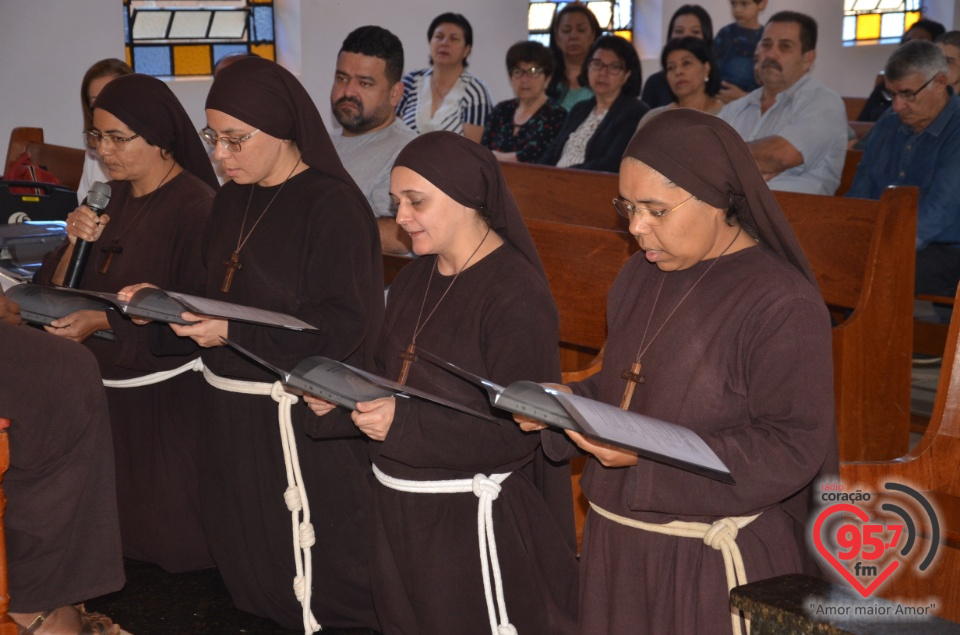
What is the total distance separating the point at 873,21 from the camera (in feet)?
48.9

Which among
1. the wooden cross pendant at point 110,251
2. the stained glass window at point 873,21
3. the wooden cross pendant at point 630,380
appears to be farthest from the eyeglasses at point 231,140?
the stained glass window at point 873,21

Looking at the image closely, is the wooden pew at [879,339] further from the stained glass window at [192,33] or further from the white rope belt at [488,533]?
the stained glass window at [192,33]

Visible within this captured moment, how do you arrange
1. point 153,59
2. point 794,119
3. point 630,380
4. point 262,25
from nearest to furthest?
1. point 630,380
2. point 794,119
3. point 153,59
4. point 262,25

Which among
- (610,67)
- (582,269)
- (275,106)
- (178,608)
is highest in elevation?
(610,67)

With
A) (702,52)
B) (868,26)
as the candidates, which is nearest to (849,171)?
(702,52)

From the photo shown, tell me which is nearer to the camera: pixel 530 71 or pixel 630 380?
pixel 630 380

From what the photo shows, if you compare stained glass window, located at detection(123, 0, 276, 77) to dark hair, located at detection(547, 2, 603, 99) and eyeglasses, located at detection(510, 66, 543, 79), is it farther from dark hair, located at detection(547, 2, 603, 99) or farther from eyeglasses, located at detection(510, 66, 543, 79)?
eyeglasses, located at detection(510, 66, 543, 79)

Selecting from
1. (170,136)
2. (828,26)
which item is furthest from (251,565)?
(828,26)

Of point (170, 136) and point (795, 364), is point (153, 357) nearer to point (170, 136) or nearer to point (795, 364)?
point (170, 136)

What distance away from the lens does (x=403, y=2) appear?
9938 millimetres

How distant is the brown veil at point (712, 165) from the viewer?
2.11 m

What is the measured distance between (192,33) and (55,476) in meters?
7.45

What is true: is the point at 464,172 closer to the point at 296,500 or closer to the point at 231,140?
the point at 231,140

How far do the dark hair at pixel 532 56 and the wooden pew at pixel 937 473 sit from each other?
4.48m
